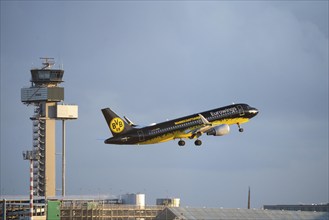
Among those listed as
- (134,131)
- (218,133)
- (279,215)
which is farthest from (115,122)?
(279,215)

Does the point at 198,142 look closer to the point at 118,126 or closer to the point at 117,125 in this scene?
the point at 118,126

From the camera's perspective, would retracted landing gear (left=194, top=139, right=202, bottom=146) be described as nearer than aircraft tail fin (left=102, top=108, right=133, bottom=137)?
No

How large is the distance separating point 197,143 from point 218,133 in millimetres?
4255

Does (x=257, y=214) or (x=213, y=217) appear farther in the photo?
(x=257, y=214)

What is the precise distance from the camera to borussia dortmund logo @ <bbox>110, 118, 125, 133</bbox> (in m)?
197

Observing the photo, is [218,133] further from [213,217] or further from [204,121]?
[213,217]

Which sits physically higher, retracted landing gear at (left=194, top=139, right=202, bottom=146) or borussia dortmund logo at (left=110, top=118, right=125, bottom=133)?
borussia dortmund logo at (left=110, top=118, right=125, bottom=133)

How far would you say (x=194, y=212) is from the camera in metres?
184

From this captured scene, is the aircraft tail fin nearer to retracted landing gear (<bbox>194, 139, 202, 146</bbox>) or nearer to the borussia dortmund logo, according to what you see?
the borussia dortmund logo

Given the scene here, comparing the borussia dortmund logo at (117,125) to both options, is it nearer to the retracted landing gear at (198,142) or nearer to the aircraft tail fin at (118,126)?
the aircraft tail fin at (118,126)

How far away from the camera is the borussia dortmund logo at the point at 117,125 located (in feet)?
647

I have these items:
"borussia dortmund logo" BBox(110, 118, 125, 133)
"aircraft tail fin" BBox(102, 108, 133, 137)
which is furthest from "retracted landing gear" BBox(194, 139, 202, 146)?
"borussia dortmund logo" BBox(110, 118, 125, 133)

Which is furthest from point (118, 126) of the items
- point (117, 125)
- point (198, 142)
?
point (198, 142)

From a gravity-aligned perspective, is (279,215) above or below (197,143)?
below
